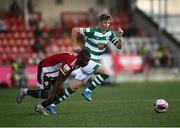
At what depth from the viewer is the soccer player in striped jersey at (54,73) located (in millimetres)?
14094

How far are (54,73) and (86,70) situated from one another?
0.80 metres

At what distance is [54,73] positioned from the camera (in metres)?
14.5

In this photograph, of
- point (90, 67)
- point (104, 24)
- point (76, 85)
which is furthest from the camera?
point (90, 67)

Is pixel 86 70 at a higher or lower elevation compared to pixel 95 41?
lower

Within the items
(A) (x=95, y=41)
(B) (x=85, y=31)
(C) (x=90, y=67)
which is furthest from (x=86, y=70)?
(B) (x=85, y=31)

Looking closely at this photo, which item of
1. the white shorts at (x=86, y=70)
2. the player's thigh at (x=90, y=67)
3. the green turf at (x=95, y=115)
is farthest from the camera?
the player's thigh at (x=90, y=67)

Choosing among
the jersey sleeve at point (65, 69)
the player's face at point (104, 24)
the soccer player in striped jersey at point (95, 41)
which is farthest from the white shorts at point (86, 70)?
the player's face at point (104, 24)

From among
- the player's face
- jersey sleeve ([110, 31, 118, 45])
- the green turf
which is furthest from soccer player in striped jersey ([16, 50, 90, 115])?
jersey sleeve ([110, 31, 118, 45])

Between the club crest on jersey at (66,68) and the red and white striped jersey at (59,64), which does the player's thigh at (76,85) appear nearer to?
the red and white striped jersey at (59,64)

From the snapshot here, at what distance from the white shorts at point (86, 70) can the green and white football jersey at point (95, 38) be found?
19 cm

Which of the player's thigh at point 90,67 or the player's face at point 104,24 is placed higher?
the player's face at point 104,24

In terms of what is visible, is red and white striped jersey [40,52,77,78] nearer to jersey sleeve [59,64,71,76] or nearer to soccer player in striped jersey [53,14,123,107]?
jersey sleeve [59,64,71,76]

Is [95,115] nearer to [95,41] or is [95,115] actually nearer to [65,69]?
[65,69]

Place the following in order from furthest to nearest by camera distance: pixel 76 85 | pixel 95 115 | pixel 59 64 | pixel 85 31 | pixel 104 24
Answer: pixel 85 31 < pixel 104 24 < pixel 76 85 < pixel 59 64 < pixel 95 115
